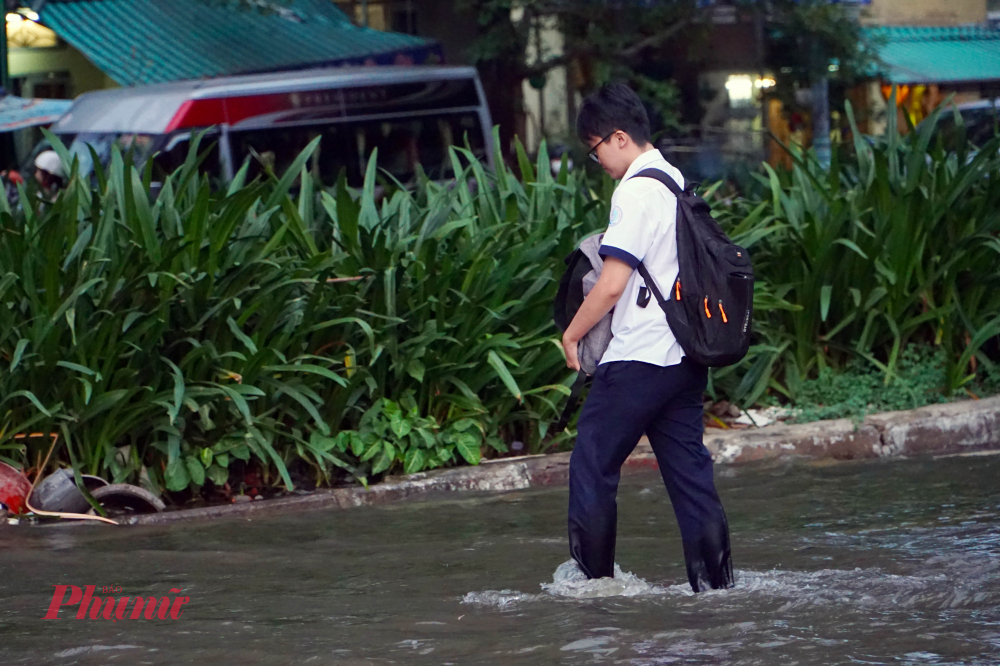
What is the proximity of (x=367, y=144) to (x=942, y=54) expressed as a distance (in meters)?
16.2

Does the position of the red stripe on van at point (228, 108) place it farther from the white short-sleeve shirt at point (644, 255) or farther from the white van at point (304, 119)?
the white short-sleeve shirt at point (644, 255)

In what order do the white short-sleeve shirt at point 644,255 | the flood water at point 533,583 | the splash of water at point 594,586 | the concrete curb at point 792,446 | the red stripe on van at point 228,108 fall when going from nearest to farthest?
the flood water at point 533,583 → the white short-sleeve shirt at point 644,255 → the splash of water at point 594,586 → the concrete curb at point 792,446 → the red stripe on van at point 228,108

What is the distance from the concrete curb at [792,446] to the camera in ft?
19.2

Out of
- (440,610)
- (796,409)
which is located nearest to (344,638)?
(440,610)

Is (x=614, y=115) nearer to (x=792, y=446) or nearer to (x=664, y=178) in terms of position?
(x=664, y=178)

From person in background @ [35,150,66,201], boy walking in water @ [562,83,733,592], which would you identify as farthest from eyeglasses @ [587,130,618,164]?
person in background @ [35,150,66,201]

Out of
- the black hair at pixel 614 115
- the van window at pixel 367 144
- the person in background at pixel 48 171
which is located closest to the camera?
the black hair at pixel 614 115

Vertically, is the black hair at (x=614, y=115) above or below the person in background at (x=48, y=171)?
above

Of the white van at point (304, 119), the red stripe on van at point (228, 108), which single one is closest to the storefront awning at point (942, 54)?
the white van at point (304, 119)

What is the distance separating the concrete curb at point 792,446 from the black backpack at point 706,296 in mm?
2303

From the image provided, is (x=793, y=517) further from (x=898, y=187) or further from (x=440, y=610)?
(x=898, y=187)

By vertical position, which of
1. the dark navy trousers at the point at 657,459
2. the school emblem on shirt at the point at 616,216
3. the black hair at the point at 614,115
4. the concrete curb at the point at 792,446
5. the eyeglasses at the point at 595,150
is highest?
the black hair at the point at 614,115

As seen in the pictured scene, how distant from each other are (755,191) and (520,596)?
478 centimetres

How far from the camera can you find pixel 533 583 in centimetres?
437
